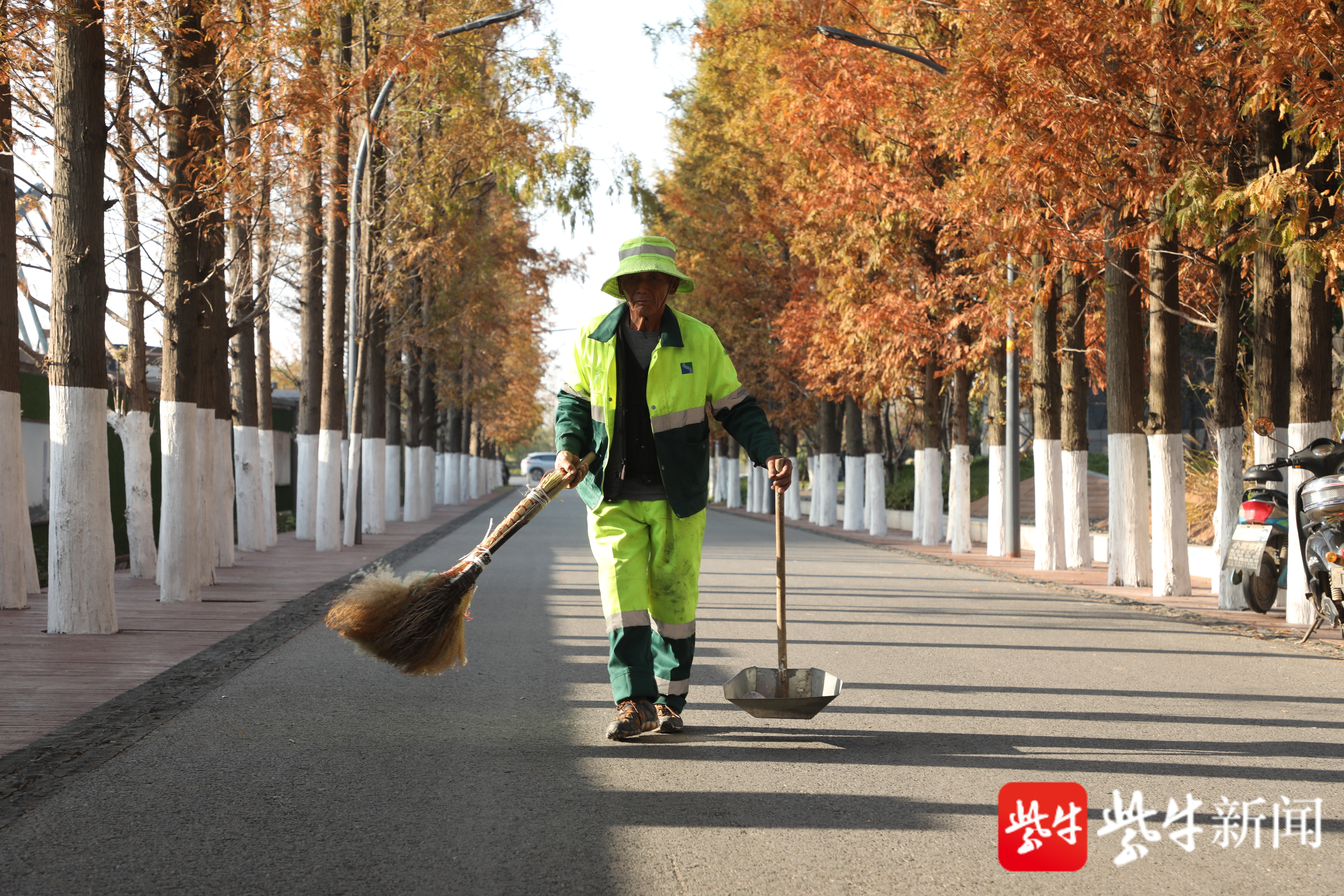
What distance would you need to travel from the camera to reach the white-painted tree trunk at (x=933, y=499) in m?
25.1

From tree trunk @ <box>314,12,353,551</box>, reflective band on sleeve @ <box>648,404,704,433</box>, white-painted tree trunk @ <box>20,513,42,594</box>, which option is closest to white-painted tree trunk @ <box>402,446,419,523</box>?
tree trunk @ <box>314,12,353,551</box>

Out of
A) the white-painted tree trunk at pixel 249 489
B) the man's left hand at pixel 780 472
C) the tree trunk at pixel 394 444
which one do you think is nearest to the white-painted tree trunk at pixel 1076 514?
the white-painted tree trunk at pixel 249 489

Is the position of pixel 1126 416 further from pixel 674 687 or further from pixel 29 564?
pixel 29 564

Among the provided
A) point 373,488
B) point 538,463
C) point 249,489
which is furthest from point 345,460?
point 538,463

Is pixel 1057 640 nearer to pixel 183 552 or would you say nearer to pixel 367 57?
pixel 183 552

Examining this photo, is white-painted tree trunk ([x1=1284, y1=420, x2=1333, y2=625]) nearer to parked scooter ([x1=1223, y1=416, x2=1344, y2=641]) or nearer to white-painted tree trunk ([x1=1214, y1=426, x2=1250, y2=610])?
parked scooter ([x1=1223, y1=416, x2=1344, y2=641])

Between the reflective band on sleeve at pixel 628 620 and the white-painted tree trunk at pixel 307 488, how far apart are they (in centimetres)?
1726

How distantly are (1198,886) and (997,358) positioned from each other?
1870 centimetres

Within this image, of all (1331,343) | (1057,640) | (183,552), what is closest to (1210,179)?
(1331,343)

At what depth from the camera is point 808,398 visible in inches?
1395

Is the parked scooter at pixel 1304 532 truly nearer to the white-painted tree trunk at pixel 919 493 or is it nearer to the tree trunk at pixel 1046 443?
the tree trunk at pixel 1046 443

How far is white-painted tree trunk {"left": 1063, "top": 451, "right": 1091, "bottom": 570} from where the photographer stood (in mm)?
17938

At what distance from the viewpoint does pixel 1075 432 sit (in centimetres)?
1819

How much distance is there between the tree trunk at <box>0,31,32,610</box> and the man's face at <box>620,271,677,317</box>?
7609 millimetres
